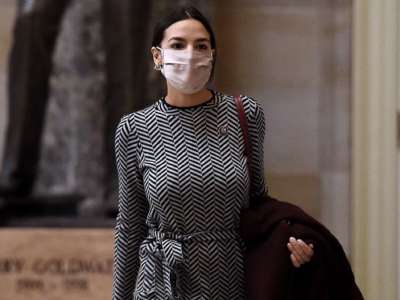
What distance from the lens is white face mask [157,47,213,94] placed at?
Result: 6.32 feet

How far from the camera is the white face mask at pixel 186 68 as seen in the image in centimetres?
193

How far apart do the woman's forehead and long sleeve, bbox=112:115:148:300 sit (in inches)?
8.5

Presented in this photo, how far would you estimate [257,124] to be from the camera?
1934mm

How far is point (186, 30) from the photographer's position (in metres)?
1.92

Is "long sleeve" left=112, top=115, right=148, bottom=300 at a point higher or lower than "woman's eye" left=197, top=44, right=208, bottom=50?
lower
